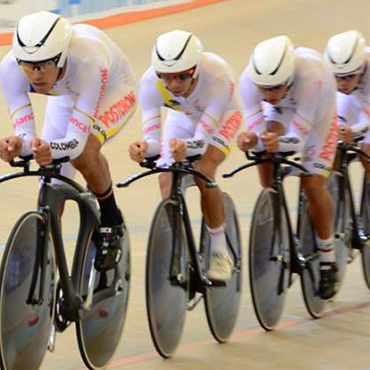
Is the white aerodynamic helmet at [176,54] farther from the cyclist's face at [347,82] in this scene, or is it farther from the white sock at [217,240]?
the cyclist's face at [347,82]

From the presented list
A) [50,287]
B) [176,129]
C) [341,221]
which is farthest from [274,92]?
[50,287]

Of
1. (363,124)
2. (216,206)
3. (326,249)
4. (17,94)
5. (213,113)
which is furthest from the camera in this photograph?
(363,124)

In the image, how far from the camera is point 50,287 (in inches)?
168

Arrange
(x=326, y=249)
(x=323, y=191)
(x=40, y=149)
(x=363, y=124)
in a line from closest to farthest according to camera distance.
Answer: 1. (x=40, y=149)
2. (x=323, y=191)
3. (x=326, y=249)
4. (x=363, y=124)

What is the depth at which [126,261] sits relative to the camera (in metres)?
4.87

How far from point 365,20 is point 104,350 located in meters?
11.4

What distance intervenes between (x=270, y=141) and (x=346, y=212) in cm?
109

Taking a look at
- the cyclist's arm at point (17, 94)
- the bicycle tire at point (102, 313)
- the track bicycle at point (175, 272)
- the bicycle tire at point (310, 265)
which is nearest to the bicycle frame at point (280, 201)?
the bicycle tire at point (310, 265)

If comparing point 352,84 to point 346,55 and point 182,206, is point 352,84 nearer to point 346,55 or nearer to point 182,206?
point 346,55

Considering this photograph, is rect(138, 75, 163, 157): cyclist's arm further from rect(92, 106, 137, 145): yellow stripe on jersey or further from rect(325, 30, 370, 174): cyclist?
rect(325, 30, 370, 174): cyclist

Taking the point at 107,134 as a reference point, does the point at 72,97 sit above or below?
above

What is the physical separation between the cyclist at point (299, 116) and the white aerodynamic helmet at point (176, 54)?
16.1 inches

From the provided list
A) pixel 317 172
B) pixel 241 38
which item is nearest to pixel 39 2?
pixel 241 38

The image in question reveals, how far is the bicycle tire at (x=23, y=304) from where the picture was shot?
4.07 meters
